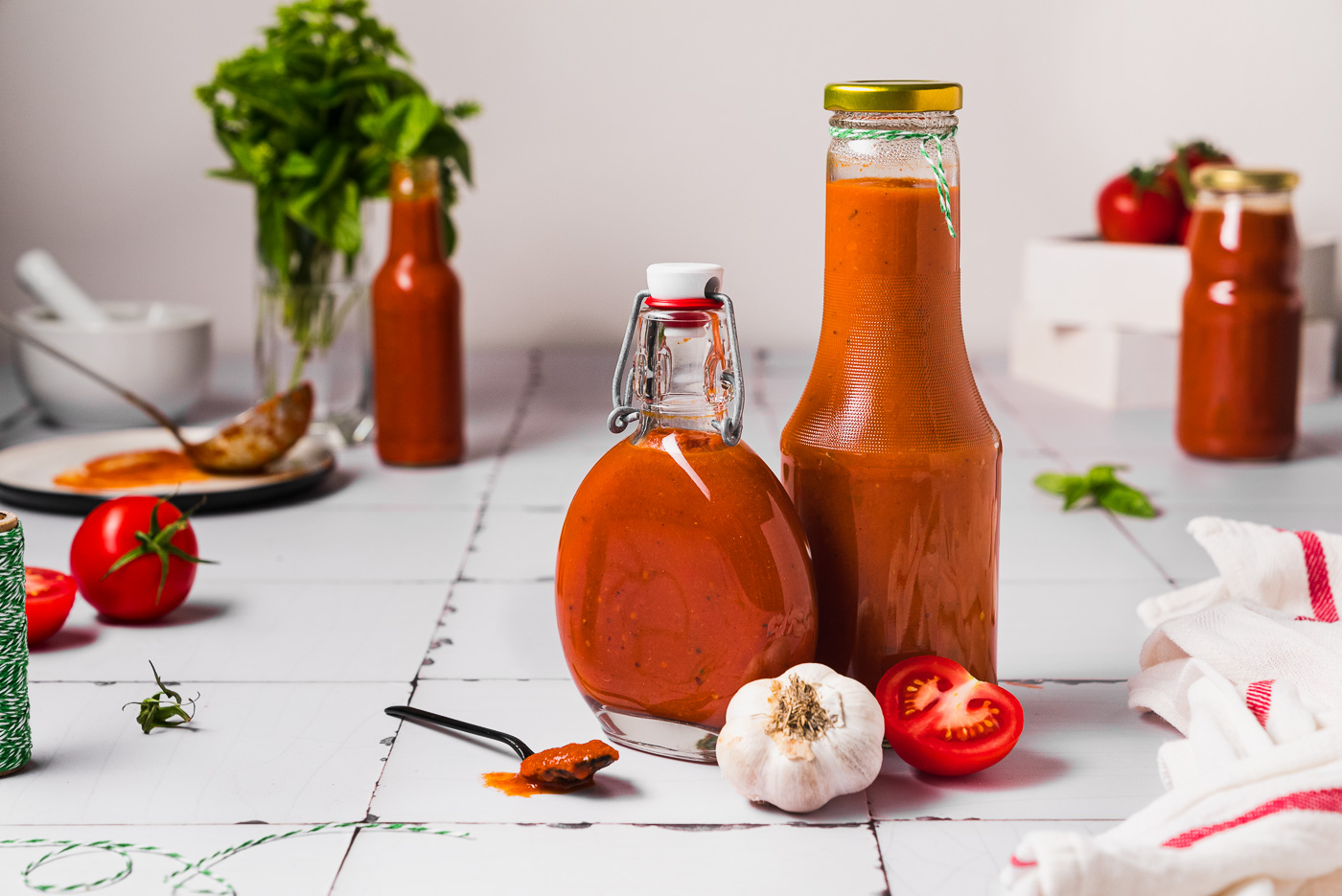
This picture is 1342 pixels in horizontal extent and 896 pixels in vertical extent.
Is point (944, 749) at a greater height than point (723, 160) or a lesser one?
lesser

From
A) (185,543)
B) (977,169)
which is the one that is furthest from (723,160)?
(185,543)

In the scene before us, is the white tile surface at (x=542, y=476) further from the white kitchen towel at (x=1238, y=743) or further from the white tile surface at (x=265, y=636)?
the white kitchen towel at (x=1238, y=743)

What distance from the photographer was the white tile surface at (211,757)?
767mm

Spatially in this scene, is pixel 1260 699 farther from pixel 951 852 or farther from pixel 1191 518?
pixel 1191 518

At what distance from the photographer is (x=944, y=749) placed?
778 mm

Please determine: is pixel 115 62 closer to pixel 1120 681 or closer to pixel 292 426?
pixel 292 426

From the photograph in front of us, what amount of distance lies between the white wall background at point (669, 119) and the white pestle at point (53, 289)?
406 millimetres

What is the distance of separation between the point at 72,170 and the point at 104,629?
130 centimetres

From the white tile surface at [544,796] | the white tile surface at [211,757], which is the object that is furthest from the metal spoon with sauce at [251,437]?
the white tile surface at [544,796]

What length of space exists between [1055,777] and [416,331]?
95 centimetres

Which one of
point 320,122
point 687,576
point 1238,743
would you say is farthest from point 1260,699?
point 320,122

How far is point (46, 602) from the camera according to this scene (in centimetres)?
100

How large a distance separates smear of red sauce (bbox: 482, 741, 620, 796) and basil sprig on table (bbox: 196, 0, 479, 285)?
3.04ft

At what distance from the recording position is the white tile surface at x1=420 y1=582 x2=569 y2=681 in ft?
3.22
